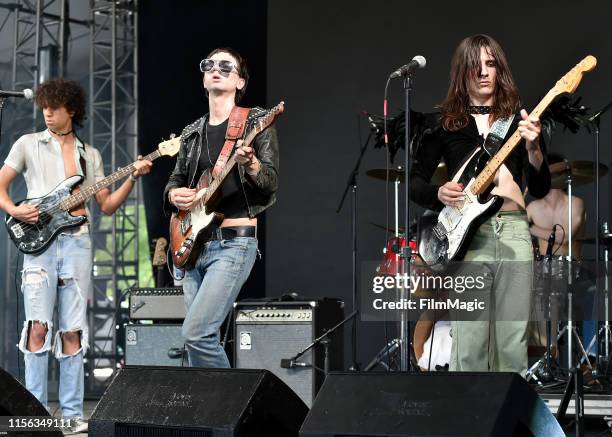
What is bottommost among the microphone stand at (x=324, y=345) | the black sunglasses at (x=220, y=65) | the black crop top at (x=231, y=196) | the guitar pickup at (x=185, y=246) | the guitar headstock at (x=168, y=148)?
the microphone stand at (x=324, y=345)

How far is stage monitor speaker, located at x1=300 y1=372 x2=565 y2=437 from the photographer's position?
9.14 feet

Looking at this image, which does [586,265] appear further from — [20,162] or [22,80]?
[22,80]

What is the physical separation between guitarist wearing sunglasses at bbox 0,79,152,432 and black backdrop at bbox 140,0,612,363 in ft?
8.51

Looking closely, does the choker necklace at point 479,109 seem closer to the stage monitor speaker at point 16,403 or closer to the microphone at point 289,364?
the stage monitor speaker at point 16,403

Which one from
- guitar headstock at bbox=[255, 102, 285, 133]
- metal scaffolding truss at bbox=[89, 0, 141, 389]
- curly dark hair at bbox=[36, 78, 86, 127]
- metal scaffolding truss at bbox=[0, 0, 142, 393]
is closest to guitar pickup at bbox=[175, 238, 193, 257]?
guitar headstock at bbox=[255, 102, 285, 133]

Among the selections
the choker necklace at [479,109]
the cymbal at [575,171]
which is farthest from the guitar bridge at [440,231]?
the cymbal at [575,171]

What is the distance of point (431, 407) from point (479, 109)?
5.02 ft

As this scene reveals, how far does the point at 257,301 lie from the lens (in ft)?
20.6

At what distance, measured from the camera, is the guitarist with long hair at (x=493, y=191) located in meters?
3.67

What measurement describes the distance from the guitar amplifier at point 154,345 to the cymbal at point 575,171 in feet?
9.51

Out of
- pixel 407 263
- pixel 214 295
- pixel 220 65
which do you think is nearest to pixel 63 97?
pixel 220 65

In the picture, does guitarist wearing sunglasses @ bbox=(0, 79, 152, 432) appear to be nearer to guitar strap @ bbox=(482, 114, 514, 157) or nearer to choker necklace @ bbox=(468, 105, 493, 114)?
choker necklace @ bbox=(468, 105, 493, 114)

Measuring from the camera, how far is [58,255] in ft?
17.0

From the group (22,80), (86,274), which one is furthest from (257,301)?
(22,80)
